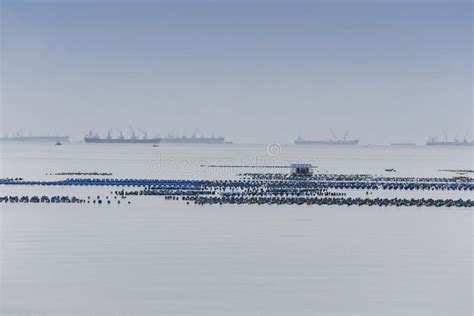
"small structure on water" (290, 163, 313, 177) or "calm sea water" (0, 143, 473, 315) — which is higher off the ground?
"small structure on water" (290, 163, 313, 177)

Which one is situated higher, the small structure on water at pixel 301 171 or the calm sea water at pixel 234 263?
the small structure on water at pixel 301 171

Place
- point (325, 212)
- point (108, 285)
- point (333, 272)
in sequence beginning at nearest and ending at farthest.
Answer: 1. point (108, 285)
2. point (333, 272)
3. point (325, 212)

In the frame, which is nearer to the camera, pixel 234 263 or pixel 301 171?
pixel 234 263

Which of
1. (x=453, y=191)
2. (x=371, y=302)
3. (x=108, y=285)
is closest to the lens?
(x=371, y=302)

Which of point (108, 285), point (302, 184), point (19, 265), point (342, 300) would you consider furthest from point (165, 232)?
point (302, 184)

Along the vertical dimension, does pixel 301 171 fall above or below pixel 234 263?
above

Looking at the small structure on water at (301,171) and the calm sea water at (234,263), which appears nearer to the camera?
the calm sea water at (234,263)

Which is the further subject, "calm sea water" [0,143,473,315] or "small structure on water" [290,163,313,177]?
"small structure on water" [290,163,313,177]

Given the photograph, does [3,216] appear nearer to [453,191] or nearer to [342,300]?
[342,300]
